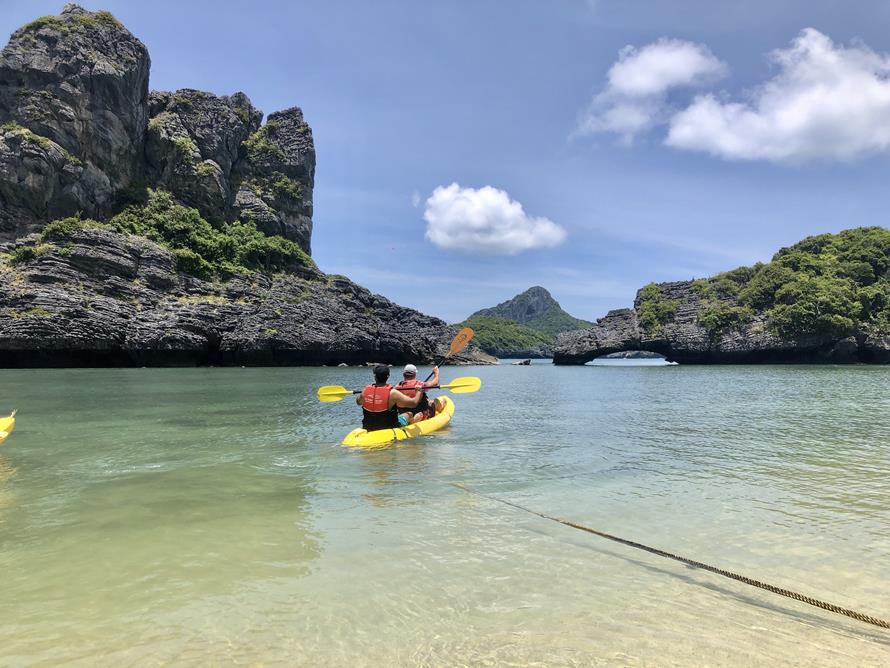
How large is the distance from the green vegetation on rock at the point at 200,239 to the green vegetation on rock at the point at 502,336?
100654 mm

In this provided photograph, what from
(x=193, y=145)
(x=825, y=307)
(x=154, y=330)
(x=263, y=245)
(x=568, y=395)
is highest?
(x=193, y=145)

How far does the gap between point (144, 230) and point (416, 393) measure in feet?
191

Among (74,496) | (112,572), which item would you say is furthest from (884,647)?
(74,496)

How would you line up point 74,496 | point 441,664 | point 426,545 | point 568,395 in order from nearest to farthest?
1. point 441,664
2. point 426,545
3. point 74,496
4. point 568,395

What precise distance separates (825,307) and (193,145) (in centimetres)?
8327

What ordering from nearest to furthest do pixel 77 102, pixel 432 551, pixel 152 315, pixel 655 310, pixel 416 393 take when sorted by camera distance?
pixel 432 551 → pixel 416 393 → pixel 152 315 → pixel 77 102 → pixel 655 310

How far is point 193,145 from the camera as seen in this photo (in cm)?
6806

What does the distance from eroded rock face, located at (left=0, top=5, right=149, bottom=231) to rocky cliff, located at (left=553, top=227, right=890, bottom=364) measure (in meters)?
71.4

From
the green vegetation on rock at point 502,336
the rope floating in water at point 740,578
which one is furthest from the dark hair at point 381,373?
the green vegetation on rock at point 502,336

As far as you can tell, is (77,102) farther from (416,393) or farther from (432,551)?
(432,551)

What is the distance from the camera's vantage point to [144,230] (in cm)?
5847

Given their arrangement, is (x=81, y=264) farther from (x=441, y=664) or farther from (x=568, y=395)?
(x=441, y=664)

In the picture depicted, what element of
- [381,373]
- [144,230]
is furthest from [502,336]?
[381,373]

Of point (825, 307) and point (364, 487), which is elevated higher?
point (825, 307)
